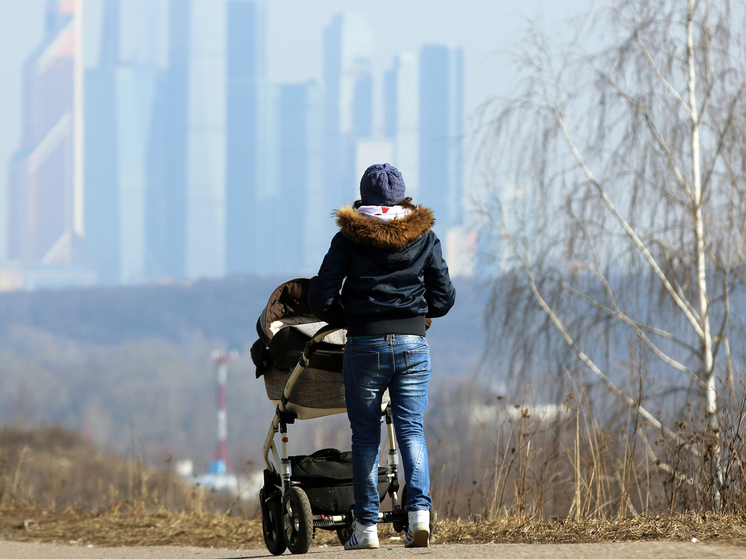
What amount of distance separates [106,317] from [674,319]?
137m

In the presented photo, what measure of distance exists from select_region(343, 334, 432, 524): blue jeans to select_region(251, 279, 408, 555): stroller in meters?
0.19

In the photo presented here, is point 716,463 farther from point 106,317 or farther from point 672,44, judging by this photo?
point 106,317

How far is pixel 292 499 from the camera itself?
4453 mm

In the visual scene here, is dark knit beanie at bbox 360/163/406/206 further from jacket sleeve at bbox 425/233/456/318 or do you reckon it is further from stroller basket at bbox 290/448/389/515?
stroller basket at bbox 290/448/389/515

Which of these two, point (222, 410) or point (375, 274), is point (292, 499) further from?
point (222, 410)

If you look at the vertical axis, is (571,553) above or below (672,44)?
below

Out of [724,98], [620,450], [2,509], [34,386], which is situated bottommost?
[34,386]

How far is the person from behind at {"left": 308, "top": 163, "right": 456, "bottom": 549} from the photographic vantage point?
425cm

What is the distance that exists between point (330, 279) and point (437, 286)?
0.52 meters

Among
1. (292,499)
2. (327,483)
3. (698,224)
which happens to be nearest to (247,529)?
(327,483)

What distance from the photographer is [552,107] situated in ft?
37.2

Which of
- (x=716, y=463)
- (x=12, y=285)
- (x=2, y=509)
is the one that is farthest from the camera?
(x=12, y=285)

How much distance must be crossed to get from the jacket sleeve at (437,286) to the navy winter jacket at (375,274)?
2.9 inches

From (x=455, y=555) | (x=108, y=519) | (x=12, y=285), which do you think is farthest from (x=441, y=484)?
(x=12, y=285)
